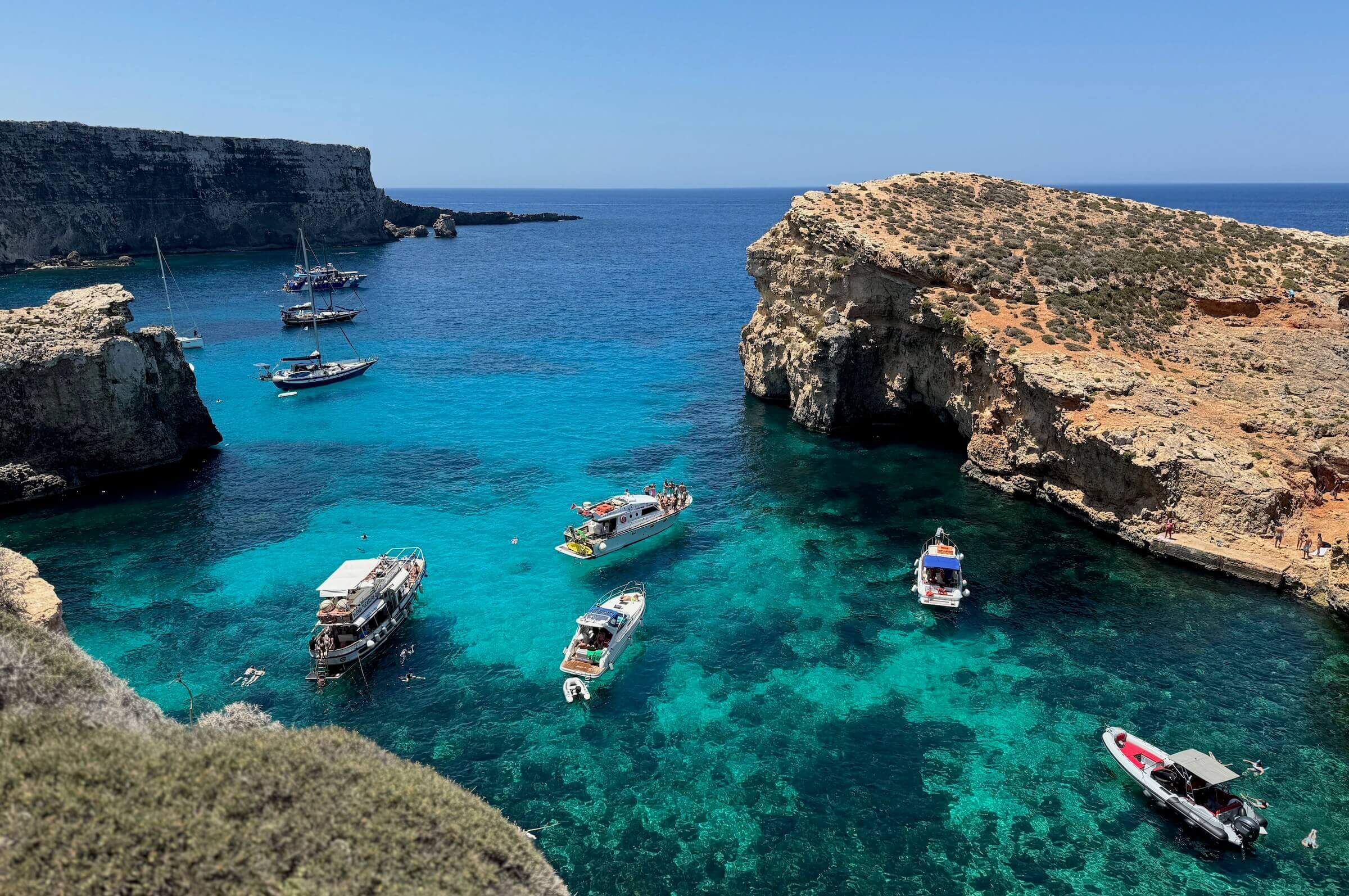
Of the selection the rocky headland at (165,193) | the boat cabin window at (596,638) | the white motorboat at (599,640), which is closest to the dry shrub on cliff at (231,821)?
the white motorboat at (599,640)

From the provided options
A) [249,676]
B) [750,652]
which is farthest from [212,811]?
[750,652]

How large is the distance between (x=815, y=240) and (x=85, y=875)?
50229 mm

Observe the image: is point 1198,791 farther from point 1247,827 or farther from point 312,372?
point 312,372

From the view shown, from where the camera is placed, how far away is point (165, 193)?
147625 millimetres

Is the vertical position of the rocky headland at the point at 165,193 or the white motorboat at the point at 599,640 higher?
the rocky headland at the point at 165,193

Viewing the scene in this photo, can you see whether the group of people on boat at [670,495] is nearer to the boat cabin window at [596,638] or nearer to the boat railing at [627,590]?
the boat railing at [627,590]

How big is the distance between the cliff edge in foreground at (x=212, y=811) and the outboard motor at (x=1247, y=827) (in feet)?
62.5

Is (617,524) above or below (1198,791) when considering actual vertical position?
above

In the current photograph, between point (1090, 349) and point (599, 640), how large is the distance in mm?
31870

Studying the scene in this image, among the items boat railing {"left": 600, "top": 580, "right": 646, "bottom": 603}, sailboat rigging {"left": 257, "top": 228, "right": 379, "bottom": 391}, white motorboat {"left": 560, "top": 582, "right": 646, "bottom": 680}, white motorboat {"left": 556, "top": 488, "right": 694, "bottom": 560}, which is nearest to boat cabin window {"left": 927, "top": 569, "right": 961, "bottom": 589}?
boat railing {"left": 600, "top": 580, "right": 646, "bottom": 603}

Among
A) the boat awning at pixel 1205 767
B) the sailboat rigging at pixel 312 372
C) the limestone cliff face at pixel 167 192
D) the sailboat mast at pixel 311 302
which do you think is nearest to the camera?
the boat awning at pixel 1205 767

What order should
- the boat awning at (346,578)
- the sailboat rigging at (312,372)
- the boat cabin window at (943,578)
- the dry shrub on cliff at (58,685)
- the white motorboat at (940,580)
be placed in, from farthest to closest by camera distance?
the sailboat rigging at (312,372) → the boat cabin window at (943,578) → the white motorboat at (940,580) → the boat awning at (346,578) → the dry shrub on cliff at (58,685)

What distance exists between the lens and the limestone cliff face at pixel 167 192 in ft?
424

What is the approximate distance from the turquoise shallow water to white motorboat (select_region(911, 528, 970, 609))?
1.00 meters
